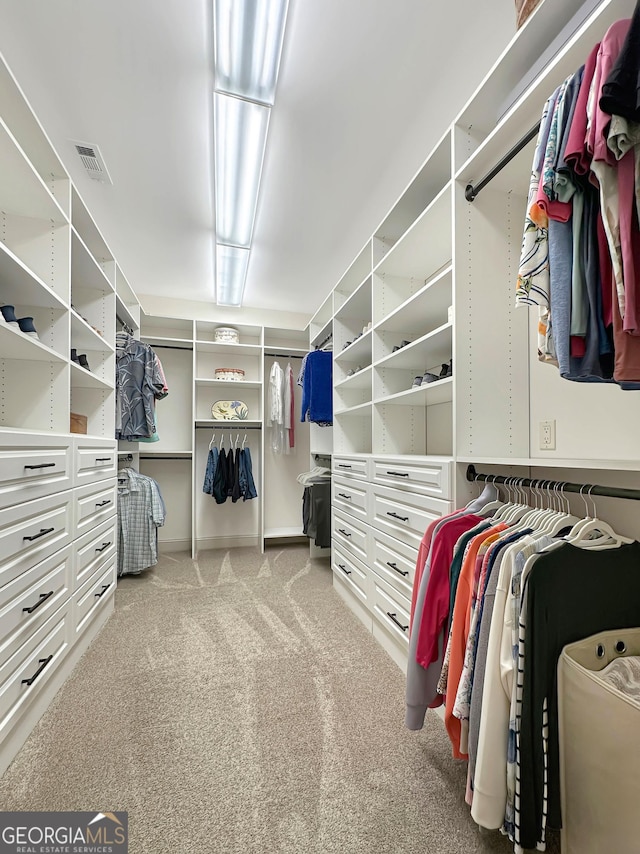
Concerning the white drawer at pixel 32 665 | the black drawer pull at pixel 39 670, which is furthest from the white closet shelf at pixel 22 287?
the black drawer pull at pixel 39 670

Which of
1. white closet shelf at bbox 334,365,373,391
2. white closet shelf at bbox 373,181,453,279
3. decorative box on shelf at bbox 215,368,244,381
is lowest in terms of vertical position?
white closet shelf at bbox 334,365,373,391

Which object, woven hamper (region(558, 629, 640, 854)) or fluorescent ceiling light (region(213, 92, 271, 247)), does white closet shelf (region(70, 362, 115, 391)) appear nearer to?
fluorescent ceiling light (region(213, 92, 271, 247))

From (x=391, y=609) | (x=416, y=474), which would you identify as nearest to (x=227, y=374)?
(x=416, y=474)

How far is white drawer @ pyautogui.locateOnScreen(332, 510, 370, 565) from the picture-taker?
241 centimetres

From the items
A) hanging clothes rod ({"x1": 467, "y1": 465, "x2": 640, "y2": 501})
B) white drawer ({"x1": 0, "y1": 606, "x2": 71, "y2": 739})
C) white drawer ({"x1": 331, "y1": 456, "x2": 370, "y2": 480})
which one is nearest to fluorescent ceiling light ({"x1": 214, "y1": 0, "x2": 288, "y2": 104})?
hanging clothes rod ({"x1": 467, "y1": 465, "x2": 640, "y2": 501})

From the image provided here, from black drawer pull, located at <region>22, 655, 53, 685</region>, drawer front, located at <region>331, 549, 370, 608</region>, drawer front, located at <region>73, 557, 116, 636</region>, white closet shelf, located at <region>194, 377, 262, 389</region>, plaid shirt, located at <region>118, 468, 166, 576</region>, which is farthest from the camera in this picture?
white closet shelf, located at <region>194, 377, 262, 389</region>

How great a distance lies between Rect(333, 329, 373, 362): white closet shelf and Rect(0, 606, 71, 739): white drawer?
2.35 m

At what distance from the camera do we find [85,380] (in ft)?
8.16

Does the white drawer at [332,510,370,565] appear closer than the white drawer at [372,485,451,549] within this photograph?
No

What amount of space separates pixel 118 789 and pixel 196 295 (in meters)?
4.06

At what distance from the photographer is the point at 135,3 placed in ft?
4.50

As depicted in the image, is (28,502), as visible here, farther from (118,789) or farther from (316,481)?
(316,481)

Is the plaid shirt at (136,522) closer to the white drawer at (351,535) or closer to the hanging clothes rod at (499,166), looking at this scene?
the white drawer at (351,535)

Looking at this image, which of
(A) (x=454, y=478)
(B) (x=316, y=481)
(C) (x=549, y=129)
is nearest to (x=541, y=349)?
(C) (x=549, y=129)
